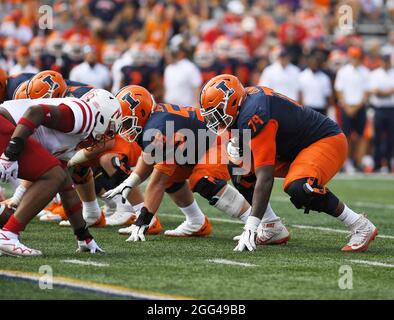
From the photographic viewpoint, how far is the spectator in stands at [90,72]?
45.2ft

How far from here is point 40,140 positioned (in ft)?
19.2

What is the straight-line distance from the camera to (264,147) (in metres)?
6.13

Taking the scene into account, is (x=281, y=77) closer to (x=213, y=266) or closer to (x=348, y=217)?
(x=348, y=217)

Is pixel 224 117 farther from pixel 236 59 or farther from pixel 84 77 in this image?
pixel 236 59

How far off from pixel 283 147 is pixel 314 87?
8423 mm

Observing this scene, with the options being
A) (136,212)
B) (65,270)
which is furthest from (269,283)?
(136,212)

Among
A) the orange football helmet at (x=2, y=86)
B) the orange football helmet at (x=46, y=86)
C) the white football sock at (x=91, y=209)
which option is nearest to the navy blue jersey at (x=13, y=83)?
the orange football helmet at (x=2, y=86)

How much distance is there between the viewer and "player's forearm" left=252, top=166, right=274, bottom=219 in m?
6.08

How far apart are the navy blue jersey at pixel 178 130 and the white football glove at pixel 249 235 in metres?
0.91

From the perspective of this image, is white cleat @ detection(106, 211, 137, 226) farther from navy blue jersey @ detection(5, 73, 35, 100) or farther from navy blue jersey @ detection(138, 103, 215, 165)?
navy blue jersey @ detection(5, 73, 35, 100)

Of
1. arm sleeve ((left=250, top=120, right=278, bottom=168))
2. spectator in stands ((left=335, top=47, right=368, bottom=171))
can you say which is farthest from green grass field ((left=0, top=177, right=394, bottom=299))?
spectator in stands ((left=335, top=47, right=368, bottom=171))

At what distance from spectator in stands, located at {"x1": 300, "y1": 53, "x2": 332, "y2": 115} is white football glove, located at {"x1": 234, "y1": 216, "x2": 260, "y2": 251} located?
8.63 metres

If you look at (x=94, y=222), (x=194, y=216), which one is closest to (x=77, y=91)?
(x=94, y=222)

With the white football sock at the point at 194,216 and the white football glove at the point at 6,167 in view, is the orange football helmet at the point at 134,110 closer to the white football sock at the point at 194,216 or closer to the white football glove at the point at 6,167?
the white football sock at the point at 194,216
